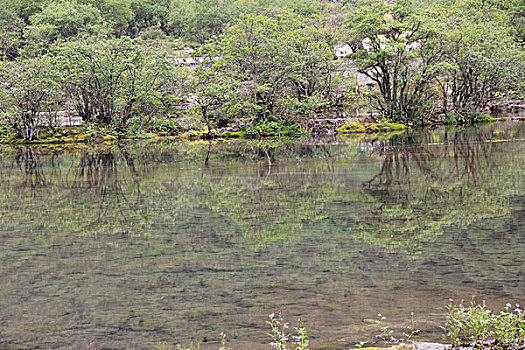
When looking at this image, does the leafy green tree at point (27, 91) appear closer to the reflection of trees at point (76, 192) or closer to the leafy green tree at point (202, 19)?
the reflection of trees at point (76, 192)

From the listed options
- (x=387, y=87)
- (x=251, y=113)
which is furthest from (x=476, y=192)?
(x=387, y=87)

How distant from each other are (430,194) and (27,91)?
87.0ft

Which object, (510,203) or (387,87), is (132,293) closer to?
(510,203)

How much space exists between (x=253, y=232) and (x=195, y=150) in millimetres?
16162

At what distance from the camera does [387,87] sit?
118ft

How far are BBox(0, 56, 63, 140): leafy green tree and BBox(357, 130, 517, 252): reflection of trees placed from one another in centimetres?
2205

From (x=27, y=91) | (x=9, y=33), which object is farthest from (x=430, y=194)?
(x=9, y=33)

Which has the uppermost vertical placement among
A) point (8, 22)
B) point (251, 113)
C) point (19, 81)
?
point (8, 22)

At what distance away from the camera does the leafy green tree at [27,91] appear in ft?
96.4

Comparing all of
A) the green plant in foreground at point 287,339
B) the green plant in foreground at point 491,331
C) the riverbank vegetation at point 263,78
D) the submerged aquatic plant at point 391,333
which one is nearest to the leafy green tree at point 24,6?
the riverbank vegetation at point 263,78

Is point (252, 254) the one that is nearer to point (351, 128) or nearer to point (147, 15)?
point (351, 128)

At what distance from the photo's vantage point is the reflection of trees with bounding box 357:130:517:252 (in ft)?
24.8

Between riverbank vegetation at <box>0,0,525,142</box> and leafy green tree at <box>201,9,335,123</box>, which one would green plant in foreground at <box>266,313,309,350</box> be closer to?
leafy green tree at <box>201,9,335,123</box>

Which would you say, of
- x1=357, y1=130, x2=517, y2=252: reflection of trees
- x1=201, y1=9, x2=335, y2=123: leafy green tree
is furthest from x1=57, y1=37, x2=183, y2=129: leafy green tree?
x1=357, y1=130, x2=517, y2=252: reflection of trees
